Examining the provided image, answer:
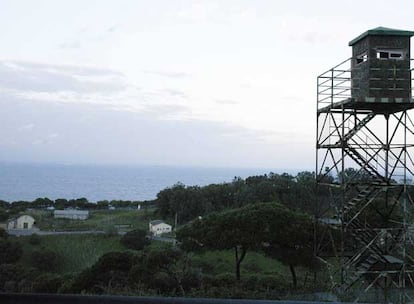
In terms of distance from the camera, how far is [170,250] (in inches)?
589

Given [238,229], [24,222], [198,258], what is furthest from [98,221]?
[238,229]

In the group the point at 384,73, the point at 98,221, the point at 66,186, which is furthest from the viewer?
the point at 66,186

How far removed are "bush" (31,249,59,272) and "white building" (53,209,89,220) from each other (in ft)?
41.9

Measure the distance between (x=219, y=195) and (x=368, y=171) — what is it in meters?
17.2

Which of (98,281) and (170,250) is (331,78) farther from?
(98,281)

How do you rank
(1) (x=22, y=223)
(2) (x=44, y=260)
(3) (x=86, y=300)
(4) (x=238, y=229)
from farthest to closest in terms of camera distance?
(1) (x=22, y=223) → (2) (x=44, y=260) → (4) (x=238, y=229) → (3) (x=86, y=300)

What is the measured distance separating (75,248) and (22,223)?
5558 mm

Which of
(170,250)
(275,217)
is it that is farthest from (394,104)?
(170,250)

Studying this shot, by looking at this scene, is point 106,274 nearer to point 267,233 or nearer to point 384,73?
point 267,233

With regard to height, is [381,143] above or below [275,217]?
above

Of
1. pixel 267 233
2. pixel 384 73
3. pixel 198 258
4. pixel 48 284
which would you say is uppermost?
pixel 384 73

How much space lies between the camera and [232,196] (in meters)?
29.3

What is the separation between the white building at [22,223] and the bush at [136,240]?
Result: 688cm

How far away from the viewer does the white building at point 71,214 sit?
107ft
